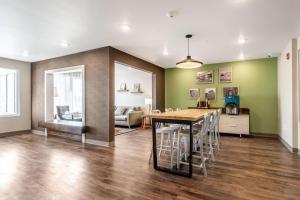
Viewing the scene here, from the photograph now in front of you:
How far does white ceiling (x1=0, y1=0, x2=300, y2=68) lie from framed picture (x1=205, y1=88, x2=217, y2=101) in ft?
6.21

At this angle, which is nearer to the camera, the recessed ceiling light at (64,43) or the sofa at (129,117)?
the recessed ceiling light at (64,43)

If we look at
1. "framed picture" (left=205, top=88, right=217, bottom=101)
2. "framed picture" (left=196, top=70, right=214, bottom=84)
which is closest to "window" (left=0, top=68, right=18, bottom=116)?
"framed picture" (left=196, top=70, right=214, bottom=84)

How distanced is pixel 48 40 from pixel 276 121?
7035 mm

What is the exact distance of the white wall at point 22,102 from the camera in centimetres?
605

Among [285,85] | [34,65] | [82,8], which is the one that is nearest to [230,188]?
[82,8]

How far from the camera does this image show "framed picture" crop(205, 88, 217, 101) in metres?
6.82

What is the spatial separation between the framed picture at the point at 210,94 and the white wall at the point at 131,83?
260cm

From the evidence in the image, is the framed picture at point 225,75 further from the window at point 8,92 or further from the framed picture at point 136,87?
the window at point 8,92

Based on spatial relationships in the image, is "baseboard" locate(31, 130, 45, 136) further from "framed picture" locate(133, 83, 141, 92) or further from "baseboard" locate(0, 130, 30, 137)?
"framed picture" locate(133, 83, 141, 92)

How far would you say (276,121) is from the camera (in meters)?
5.91

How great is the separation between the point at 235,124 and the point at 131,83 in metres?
5.05

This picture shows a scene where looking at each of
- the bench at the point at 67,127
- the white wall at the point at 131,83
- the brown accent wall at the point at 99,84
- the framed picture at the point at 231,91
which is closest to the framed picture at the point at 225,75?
the framed picture at the point at 231,91

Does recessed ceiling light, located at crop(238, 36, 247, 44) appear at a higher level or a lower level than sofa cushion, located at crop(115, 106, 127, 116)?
higher

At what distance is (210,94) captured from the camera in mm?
6879
